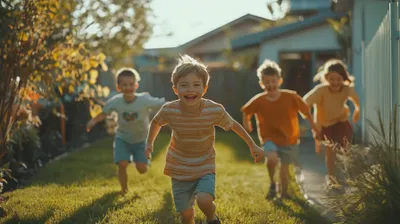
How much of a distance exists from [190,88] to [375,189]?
5.20 ft

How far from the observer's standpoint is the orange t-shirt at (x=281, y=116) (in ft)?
23.5

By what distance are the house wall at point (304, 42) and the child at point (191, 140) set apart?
42.3ft

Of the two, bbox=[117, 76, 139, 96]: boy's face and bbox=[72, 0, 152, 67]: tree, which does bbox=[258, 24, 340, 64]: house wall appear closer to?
bbox=[72, 0, 152, 67]: tree

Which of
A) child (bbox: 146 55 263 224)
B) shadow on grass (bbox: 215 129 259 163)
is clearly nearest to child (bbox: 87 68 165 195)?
child (bbox: 146 55 263 224)

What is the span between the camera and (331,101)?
25.9ft

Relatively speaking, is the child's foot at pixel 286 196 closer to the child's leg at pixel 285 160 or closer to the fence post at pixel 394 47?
the child's leg at pixel 285 160

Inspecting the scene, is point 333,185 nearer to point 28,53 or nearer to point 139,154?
point 139,154

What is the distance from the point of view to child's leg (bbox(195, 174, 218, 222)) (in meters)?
4.85

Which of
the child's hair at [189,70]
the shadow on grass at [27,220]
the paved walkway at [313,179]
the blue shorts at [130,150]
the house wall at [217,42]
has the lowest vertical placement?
the paved walkway at [313,179]

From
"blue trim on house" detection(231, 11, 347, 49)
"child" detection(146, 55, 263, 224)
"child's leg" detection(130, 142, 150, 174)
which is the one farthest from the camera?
"blue trim on house" detection(231, 11, 347, 49)

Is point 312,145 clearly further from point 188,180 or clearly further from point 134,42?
point 134,42

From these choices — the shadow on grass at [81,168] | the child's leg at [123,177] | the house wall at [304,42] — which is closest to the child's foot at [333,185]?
the child's leg at [123,177]

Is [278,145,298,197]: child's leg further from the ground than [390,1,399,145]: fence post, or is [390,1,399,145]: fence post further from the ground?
[390,1,399,145]: fence post

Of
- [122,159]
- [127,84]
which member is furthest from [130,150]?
[127,84]
